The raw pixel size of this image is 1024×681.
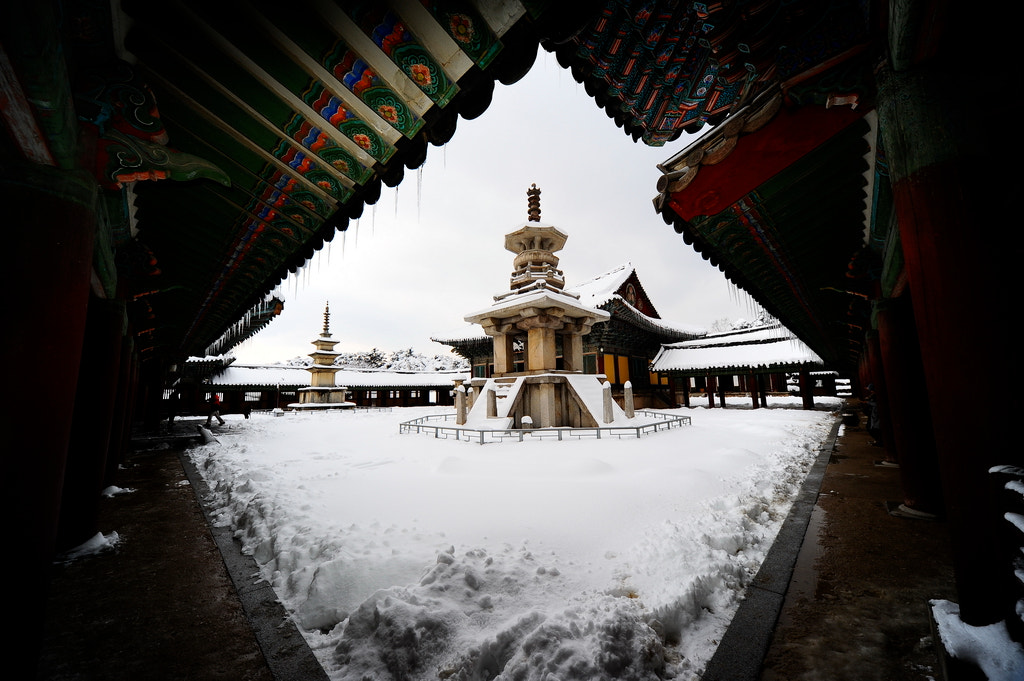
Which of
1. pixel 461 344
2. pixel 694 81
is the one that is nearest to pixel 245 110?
pixel 694 81

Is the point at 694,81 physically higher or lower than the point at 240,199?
higher

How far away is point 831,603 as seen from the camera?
282cm

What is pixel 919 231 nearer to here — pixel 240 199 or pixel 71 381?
pixel 71 381

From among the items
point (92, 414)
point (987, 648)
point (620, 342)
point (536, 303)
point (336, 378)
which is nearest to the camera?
point (987, 648)

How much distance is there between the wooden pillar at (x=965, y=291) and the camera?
1.71 m

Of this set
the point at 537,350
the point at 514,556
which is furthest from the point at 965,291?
the point at 537,350

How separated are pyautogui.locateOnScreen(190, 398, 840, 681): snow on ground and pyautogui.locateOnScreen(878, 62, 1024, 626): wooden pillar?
1.48 meters

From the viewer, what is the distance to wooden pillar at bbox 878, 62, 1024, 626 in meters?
1.71

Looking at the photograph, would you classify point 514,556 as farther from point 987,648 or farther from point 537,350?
A: point 537,350

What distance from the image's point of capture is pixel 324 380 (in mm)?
33844

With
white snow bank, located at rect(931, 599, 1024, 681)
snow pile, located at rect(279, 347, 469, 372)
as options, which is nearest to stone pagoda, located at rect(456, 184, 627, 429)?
white snow bank, located at rect(931, 599, 1024, 681)

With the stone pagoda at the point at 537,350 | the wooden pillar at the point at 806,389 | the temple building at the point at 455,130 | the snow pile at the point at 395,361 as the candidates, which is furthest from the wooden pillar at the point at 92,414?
the snow pile at the point at 395,361

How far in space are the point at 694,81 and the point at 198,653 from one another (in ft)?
16.9

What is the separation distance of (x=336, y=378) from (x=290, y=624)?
37.3 metres
